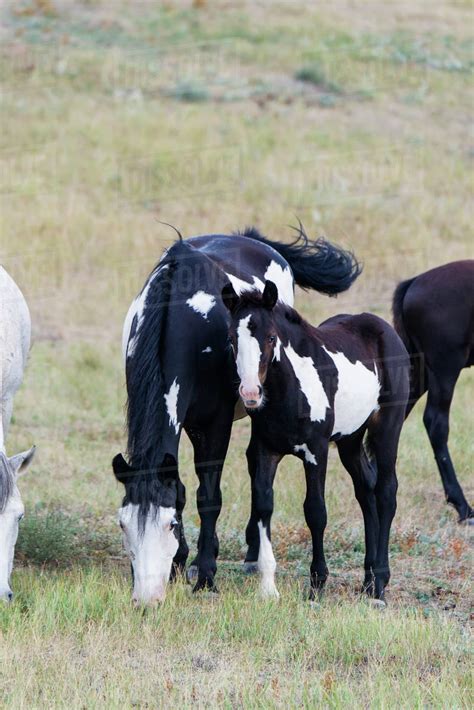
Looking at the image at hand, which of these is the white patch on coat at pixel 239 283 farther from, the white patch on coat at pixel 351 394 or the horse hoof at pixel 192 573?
the horse hoof at pixel 192 573

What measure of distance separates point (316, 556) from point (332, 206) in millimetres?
12376

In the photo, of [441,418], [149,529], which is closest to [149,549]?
[149,529]

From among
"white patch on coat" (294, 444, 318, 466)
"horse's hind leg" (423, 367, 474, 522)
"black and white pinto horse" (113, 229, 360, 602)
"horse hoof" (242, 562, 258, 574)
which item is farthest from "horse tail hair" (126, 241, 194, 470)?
"horse's hind leg" (423, 367, 474, 522)

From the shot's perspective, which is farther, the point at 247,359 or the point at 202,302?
the point at 202,302

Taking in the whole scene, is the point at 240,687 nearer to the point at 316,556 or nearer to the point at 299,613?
the point at 299,613

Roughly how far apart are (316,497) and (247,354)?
1147 mm

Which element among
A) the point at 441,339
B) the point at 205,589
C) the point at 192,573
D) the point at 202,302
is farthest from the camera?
the point at 441,339

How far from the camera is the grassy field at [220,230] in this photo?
206 inches

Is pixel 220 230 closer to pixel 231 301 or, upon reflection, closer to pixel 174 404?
pixel 174 404

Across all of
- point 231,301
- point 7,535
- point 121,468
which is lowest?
point 7,535

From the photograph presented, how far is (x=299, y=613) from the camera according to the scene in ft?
19.0

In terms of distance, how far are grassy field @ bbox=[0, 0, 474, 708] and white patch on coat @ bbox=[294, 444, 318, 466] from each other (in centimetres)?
79

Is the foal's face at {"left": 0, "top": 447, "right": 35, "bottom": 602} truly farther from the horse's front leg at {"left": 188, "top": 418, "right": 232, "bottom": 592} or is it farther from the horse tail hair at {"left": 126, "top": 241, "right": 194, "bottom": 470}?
the horse's front leg at {"left": 188, "top": 418, "right": 232, "bottom": 592}

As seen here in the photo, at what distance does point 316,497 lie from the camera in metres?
6.27
